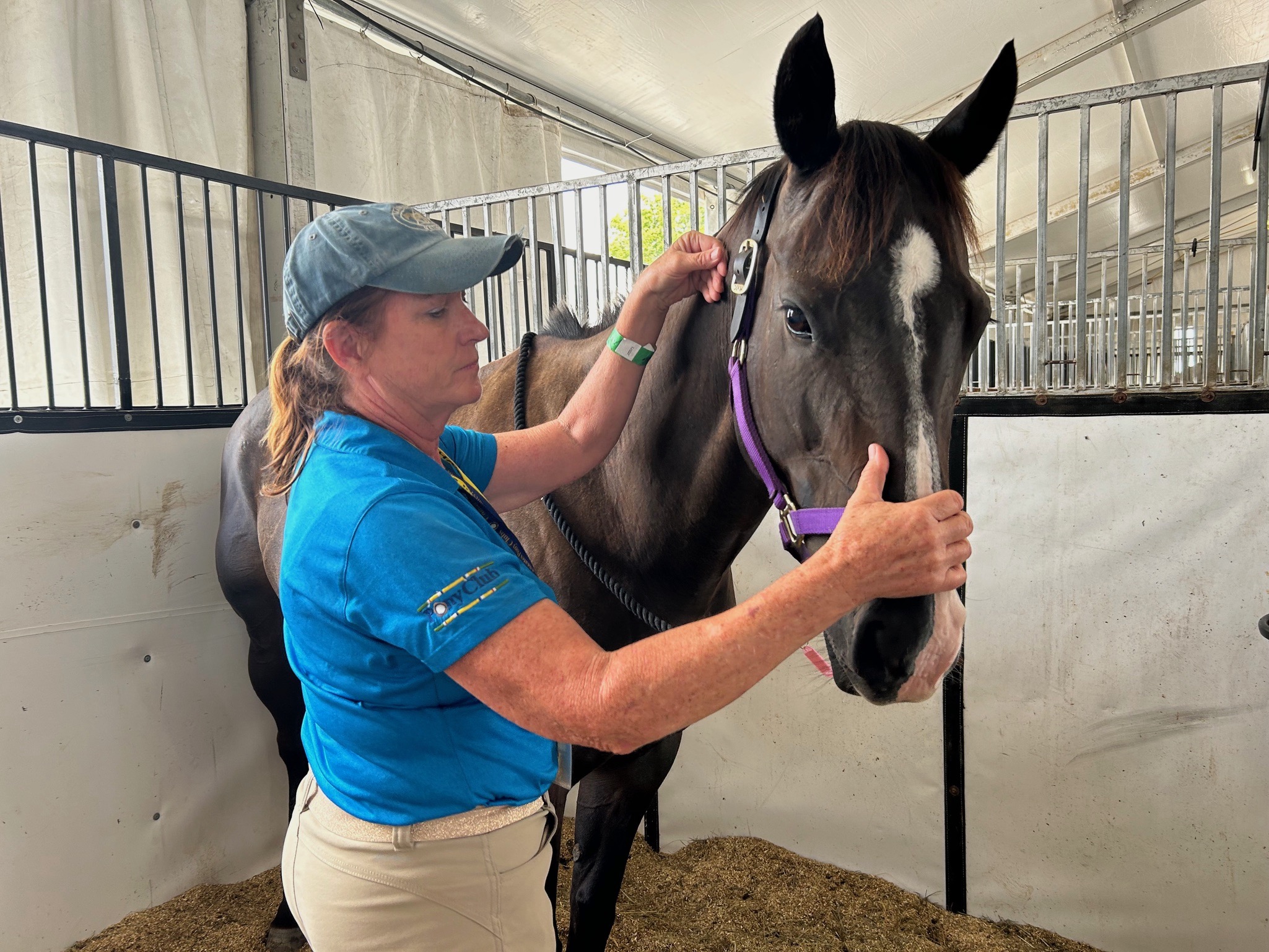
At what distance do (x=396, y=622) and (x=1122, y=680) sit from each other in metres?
1.96

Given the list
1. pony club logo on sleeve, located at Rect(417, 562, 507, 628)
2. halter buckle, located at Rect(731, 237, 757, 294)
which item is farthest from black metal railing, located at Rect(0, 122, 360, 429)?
pony club logo on sleeve, located at Rect(417, 562, 507, 628)

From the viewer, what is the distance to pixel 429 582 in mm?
669

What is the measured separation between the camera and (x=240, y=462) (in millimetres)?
2250

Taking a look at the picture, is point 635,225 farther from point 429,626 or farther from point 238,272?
point 429,626

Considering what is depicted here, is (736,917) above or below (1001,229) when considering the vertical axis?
below

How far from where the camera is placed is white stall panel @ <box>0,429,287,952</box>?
1938 mm

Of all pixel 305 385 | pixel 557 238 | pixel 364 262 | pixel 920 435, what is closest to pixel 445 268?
pixel 364 262

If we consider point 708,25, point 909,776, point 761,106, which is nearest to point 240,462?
point 909,776

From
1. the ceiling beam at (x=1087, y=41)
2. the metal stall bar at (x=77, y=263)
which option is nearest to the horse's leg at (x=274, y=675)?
the metal stall bar at (x=77, y=263)

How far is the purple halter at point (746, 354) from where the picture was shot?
953 millimetres

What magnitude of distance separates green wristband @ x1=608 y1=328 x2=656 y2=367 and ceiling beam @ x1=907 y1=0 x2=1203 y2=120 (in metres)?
3.94

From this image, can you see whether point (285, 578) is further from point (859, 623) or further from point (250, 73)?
point (250, 73)

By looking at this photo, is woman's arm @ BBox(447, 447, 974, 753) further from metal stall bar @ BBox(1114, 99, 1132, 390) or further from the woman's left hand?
metal stall bar @ BBox(1114, 99, 1132, 390)

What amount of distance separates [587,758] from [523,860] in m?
0.51
